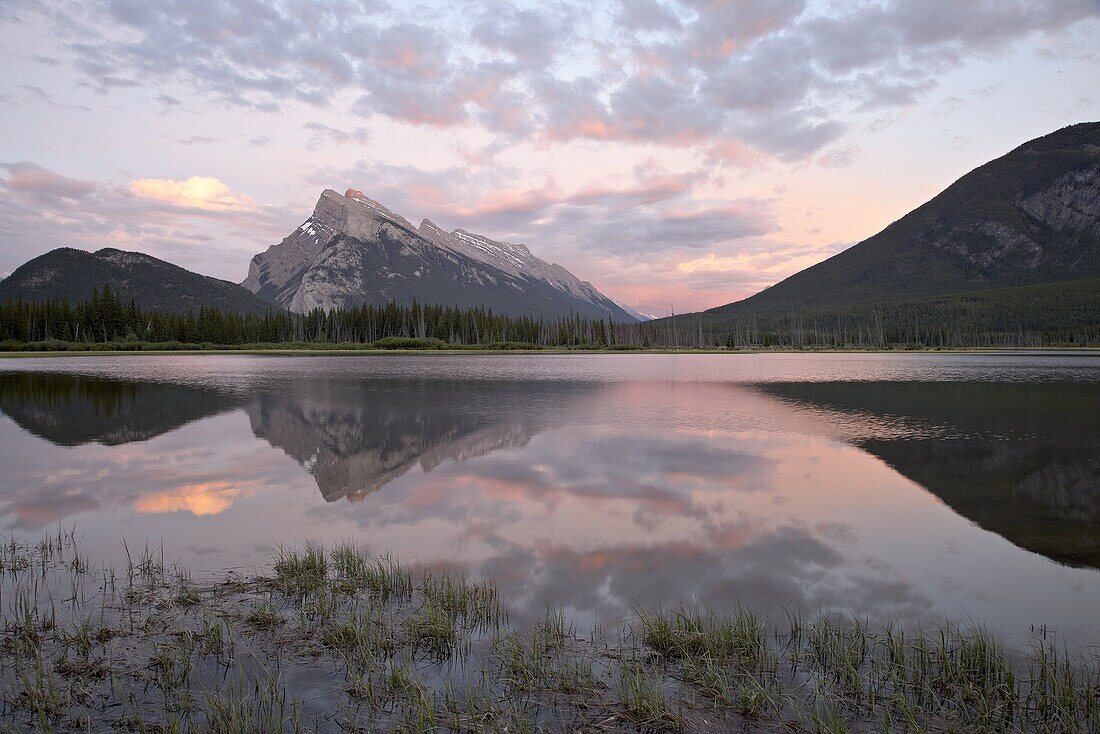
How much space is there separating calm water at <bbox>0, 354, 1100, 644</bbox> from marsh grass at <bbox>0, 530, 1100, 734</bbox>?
3.87ft

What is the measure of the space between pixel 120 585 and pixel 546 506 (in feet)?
26.3

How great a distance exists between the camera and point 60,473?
17.4 metres

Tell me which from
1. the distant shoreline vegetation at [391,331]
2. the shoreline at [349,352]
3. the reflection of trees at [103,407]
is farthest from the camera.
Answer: the distant shoreline vegetation at [391,331]

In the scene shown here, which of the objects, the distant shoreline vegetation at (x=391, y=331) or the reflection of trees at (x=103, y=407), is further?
the distant shoreline vegetation at (x=391, y=331)

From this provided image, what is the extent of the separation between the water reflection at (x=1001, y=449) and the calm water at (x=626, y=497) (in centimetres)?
10

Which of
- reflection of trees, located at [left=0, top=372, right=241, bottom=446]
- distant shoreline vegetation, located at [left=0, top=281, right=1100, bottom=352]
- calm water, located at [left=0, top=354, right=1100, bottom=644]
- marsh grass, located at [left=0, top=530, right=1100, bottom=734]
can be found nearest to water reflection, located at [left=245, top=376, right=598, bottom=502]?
calm water, located at [left=0, top=354, right=1100, bottom=644]

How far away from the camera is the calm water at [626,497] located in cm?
995

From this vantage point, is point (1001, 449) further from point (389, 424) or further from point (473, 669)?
point (389, 424)

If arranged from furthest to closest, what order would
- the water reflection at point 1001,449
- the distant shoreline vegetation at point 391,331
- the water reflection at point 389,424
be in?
the distant shoreline vegetation at point 391,331 < the water reflection at point 389,424 < the water reflection at point 1001,449

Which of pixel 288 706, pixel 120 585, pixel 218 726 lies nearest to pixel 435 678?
pixel 288 706

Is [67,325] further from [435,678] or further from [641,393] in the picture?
[435,678]

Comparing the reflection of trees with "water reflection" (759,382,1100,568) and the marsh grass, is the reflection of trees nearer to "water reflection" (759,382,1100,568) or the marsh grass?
the marsh grass

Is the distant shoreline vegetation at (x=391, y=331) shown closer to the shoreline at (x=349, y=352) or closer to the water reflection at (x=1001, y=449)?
the shoreline at (x=349, y=352)

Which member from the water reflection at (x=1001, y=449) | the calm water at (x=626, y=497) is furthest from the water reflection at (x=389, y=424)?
the water reflection at (x=1001, y=449)
